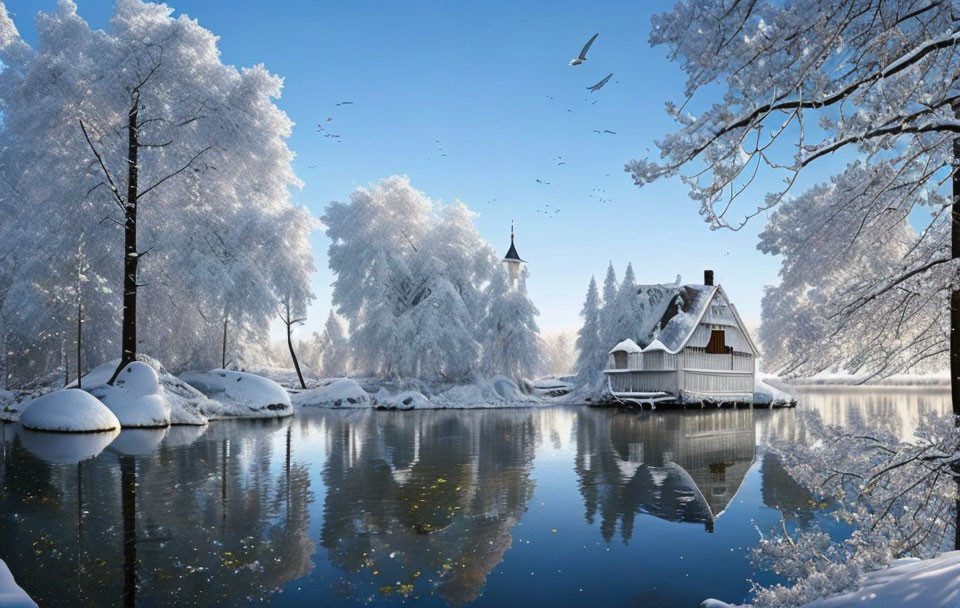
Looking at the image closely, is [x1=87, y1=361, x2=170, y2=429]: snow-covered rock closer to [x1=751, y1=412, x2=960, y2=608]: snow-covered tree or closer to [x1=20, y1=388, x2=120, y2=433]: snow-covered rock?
[x1=20, y1=388, x2=120, y2=433]: snow-covered rock

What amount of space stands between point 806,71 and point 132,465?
38.8 feet

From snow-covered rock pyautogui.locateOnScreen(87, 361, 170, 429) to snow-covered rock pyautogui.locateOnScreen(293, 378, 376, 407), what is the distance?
14.4 m

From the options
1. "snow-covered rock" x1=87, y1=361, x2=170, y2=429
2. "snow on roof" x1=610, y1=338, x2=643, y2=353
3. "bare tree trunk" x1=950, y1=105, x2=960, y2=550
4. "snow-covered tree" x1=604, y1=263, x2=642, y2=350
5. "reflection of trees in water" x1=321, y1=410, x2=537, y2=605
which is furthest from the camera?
"snow-covered tree" x1=604, y1=263, x2=642, y2=350

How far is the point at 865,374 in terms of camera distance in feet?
20.7

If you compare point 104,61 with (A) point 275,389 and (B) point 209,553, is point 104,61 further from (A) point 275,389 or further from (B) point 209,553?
(B) point 209,553

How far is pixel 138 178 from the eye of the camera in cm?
2112

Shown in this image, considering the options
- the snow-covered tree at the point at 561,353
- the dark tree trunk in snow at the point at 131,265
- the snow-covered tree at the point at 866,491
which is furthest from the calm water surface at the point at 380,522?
the snow-covered tree at the point at 561,353

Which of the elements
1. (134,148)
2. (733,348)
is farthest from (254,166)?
(733,348)

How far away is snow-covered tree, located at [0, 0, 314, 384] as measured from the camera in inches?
827

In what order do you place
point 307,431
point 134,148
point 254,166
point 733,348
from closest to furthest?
1. point 307,431
2. point 134,148
3. point 254,166
4. point 733,348

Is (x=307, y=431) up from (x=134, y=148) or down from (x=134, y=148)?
down

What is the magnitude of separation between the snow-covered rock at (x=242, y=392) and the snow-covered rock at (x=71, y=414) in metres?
5.86

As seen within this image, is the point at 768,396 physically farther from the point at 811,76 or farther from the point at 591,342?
the point at 811,76

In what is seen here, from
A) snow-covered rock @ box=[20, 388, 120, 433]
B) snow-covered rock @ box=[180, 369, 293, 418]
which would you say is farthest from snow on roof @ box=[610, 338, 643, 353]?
snow-covered rock @ box=[20, 388, 120, 433]
